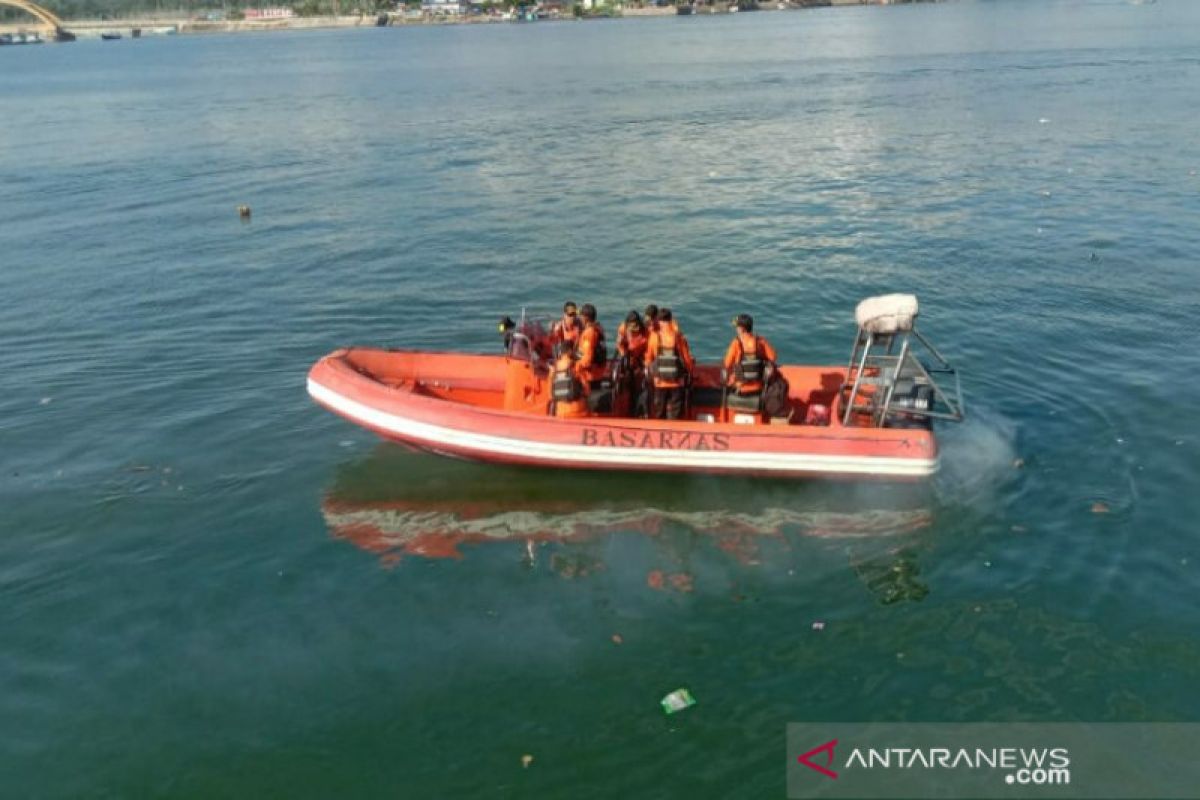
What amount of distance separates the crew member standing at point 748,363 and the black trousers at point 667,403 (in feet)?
2.17

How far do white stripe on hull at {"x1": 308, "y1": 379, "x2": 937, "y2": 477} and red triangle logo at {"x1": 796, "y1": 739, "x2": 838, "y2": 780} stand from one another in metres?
4.02

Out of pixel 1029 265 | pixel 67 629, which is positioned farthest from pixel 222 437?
pixel 1029 265

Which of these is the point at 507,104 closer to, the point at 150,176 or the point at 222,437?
the point at 150,176

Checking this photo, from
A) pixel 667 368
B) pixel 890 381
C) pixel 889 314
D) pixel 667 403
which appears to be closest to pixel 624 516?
pixel 667 403

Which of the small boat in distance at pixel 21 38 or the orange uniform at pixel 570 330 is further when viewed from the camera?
the small boat in distance at pixel 21 38

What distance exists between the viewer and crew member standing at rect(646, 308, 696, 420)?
39.0 ft

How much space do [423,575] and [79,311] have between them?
12.4 meters

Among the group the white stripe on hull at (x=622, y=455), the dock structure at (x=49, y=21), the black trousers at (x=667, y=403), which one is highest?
the dock structure at (x=49, y=21)

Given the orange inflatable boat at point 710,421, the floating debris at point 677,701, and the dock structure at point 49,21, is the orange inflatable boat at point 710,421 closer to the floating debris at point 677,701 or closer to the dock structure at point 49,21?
the floating debris at point 677,701

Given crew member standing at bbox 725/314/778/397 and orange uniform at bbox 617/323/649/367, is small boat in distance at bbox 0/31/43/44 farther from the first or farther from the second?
crew member standing at bbox 725/314/778/397

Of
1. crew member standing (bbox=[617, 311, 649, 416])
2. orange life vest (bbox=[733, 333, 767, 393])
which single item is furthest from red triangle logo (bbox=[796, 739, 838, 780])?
crew member standing (bbox=[617, 311, 649, 416])

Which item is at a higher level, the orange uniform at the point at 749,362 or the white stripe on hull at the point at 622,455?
the orange uniform at the point at 749,362

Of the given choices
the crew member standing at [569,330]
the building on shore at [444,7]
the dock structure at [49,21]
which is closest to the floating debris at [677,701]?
the crew member standing at [569,330]

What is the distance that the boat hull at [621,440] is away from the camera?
11461 millimetres
